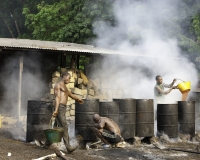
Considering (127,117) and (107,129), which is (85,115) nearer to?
(107,129)

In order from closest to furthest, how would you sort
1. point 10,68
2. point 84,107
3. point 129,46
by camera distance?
point 84,107, point 10,68, point 129,46

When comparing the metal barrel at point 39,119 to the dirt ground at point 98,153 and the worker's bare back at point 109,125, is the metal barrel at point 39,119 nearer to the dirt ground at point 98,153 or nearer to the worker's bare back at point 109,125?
the dirt ground at point 98,153

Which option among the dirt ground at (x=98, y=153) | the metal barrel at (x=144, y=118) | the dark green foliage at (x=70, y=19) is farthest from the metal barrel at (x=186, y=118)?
the dark green foliage at (x=70, y=19)

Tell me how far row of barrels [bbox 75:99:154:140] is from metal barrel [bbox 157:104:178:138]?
485 mm

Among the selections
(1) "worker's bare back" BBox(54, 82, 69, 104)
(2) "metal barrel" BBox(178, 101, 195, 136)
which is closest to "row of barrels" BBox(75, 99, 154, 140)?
(1) "worker's bare back" BBox(54, 82, 69, 104)

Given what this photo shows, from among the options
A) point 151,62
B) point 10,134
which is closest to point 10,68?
point 10,134

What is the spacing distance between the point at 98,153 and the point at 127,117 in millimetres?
1785

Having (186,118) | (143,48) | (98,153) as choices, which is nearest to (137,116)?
(186,118)

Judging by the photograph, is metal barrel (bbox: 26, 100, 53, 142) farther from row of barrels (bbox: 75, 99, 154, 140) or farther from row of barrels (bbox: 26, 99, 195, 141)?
row of barrels (bbox: 75, 99, 154, 140)

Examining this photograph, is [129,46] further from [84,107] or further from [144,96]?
[84,107]

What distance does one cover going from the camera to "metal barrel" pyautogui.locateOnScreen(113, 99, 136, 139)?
9.58 m

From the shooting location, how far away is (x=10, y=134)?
10.9m

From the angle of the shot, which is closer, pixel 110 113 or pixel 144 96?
pixel 110 113

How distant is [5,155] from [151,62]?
32.0 ft
